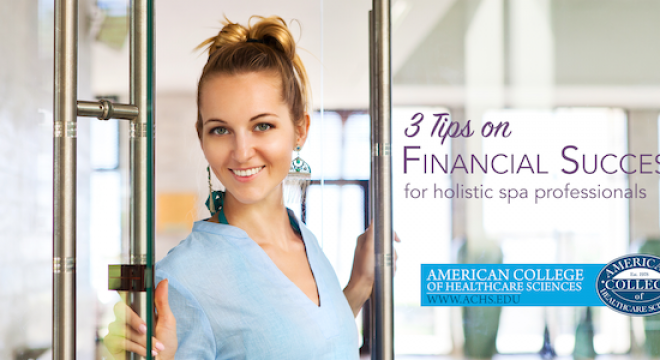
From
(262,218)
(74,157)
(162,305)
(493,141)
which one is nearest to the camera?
(74,157)

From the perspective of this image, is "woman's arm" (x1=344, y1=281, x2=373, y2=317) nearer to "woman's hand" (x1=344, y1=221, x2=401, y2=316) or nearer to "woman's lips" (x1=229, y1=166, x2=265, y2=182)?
"woman's hand" (x1=344, y1=221, x2=401, y2=316)

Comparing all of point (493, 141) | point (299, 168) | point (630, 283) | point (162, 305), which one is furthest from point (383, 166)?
point (630, 283)

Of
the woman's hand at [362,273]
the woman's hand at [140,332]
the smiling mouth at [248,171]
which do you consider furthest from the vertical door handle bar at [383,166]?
the woman's hand at [140,332]

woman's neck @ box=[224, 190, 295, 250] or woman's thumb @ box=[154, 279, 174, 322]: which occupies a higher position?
woman's neck @ box=[224, 190, 295, 250]

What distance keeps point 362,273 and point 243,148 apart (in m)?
0.32

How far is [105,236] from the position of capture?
0.81 metres

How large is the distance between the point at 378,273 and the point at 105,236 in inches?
17.3

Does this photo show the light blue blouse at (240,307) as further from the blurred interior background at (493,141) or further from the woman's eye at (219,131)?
the blurred interior background at (493,141)

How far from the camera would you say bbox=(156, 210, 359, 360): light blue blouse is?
836 mm

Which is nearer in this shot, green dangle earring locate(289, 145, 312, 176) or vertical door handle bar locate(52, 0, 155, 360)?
vertical door handle bar locate(52, 0, 155, 360)

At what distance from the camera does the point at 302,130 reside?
3.02 ft

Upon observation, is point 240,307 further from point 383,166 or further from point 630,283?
point 630,283

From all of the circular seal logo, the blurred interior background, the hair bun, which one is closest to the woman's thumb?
the hair bun

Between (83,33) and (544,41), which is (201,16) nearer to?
(83,33)
